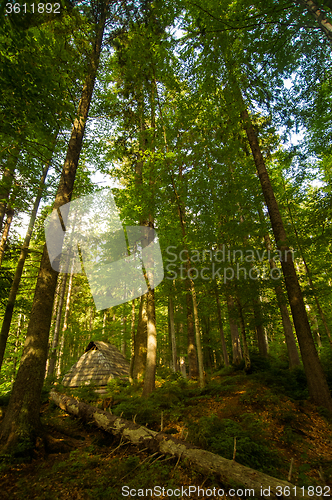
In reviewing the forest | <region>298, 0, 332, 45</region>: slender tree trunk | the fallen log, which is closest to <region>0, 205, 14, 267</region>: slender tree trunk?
the forest

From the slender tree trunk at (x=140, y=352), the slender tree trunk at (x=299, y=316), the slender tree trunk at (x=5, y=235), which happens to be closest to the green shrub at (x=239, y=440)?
the slender tree trunk at (x=299, y=316)

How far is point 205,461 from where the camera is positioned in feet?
14.0

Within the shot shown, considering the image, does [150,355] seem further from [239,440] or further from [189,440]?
[239,440]

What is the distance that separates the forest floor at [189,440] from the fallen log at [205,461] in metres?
0.17

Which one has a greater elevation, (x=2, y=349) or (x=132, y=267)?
(x=132, y=267)

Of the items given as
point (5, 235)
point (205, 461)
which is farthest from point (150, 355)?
point (5, 235)

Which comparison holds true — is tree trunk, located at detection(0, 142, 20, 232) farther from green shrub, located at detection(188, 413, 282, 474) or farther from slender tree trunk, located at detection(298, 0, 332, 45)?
green shrub, located at detection(188, 413, 282, 474)

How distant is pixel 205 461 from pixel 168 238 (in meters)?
9.75

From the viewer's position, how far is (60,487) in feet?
13.1

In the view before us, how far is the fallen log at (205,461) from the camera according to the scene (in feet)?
11.3

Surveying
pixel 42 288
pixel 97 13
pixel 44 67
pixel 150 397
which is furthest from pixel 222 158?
pixel 150 397

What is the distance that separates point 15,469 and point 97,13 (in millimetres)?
13216

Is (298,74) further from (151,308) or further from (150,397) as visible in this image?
(150,397)

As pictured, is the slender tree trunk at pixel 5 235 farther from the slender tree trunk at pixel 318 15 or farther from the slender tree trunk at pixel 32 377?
the slender tree trunk at pixel 318 15
